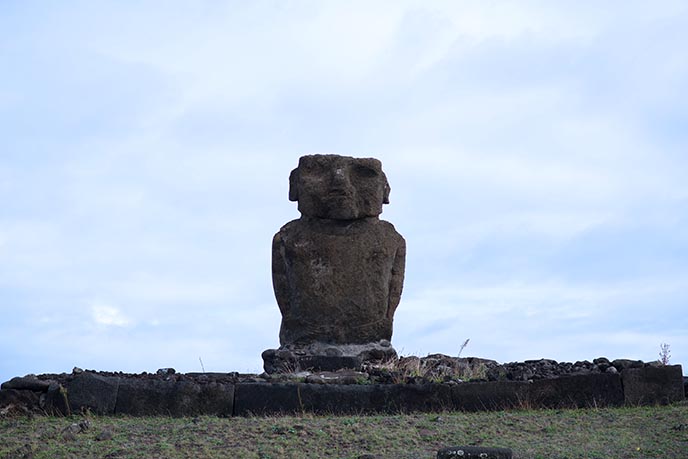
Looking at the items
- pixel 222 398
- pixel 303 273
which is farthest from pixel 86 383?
pixel 303 273

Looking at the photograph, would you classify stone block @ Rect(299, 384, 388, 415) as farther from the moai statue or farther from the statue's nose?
the statue's nose

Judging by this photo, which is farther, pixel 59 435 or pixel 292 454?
pixel 59 435

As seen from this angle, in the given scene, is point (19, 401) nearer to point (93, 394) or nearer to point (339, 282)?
point (93, 394)

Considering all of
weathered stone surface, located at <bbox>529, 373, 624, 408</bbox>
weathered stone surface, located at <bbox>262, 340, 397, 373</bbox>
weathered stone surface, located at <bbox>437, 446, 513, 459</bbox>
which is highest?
weathered stone surface, located at <bbox>262, 340, 397, 373</bbox>

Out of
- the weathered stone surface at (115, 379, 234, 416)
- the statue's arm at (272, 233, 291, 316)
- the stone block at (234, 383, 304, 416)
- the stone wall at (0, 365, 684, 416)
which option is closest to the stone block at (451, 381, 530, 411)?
the stone wall at (0, 365, 684, 416)

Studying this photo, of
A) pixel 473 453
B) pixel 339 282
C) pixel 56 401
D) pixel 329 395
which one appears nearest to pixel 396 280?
pixel 339 282

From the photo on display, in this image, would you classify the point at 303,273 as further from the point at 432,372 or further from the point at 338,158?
the point at 432,372

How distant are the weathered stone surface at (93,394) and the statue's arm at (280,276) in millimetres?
4287

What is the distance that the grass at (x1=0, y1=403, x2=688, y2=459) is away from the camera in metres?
9.26

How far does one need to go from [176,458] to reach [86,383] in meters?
3.11

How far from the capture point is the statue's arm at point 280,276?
15617 millimetres

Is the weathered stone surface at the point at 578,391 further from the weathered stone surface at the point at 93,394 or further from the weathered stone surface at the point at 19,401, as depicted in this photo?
the weathered stone surface at the point at 19,401

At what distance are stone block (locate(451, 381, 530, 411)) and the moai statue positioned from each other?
3.13 meters

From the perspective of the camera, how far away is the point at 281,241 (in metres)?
15.6
